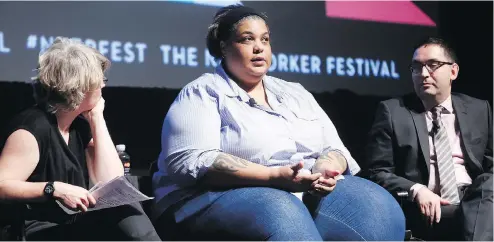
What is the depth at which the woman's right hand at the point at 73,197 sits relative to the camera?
2.24m

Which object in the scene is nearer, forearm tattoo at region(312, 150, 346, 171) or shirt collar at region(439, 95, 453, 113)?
forearm tattoo at region(312, 150, 346, 171)

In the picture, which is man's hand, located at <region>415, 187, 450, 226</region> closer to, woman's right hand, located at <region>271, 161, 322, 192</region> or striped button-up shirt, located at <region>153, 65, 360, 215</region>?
striped button-up shirt, located at <region>153, 65, 360, 215</region>

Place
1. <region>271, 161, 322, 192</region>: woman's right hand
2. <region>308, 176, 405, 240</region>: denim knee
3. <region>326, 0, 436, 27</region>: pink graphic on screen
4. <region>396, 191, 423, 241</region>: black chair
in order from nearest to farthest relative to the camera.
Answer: <region>271, 161, 322, 192</region>: woman's right hand < <region>308, 176, 405, 240</region>: denim knee < <region>396, 191, 423, 241</region>: black chair < <region>326, 0, 436, 27</region>: pink graphic on screen

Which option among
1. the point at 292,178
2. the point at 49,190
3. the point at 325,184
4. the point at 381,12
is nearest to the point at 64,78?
the point at 49,190

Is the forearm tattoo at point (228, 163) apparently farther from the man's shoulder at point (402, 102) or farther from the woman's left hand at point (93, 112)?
the man's shoulder at point (402, 102)

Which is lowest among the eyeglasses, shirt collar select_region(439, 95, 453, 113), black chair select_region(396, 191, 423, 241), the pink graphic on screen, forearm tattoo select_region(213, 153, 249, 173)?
black chair select_region(396, 191, 423, 241)

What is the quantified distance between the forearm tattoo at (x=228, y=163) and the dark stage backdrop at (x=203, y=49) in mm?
1448

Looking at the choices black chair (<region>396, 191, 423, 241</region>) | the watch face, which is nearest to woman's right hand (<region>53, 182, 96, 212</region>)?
the watch face

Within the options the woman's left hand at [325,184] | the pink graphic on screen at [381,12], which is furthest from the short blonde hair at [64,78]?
the pink graphic on screen at [381,12]

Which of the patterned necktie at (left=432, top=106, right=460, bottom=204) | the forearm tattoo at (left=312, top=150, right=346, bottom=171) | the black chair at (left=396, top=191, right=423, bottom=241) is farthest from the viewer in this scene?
the patterned necktie at (left=432, top=106, right=460, bottom=204)

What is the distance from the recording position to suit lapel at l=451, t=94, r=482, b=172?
333 cm

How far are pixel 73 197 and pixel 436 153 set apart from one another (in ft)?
5.72

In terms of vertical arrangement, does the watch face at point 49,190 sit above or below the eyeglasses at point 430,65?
below

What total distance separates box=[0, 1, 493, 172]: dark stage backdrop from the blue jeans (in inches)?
52.3
